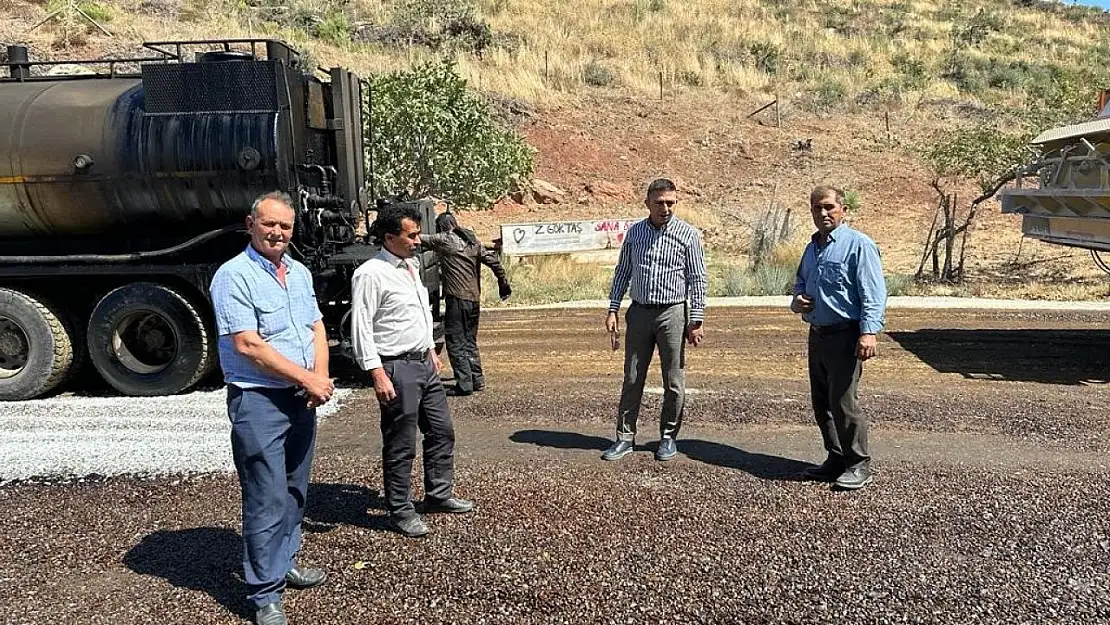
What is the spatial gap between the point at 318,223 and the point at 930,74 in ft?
117

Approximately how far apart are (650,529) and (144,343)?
17.9ft

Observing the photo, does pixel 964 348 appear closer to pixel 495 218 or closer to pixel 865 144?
pixel 495 218

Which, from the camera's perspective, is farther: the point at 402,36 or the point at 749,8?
the point at 749,8

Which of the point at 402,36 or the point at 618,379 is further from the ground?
the point at 402,36

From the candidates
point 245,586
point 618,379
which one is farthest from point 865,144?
point 245,586

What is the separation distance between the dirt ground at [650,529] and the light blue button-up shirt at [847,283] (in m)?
1.03

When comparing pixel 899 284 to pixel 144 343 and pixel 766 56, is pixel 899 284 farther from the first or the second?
pixel 766 56

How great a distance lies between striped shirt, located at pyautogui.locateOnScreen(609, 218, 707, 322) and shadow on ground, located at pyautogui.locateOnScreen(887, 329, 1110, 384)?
413 cm

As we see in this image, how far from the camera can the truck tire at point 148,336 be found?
7.45 meters

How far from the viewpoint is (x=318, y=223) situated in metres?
7.64

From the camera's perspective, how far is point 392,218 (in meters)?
4.30

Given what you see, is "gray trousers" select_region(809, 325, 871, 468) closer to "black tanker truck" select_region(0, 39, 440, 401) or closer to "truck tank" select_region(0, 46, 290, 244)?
"black tanker truck" select_region(0, 39, 440, 401)

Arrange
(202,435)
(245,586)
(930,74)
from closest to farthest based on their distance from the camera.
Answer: (245,586) → (202,435) → (930,74)

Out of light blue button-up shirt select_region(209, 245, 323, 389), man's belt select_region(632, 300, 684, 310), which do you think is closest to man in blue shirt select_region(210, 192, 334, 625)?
light blue button-up shirt select_region(209, 245, 323, 389)
